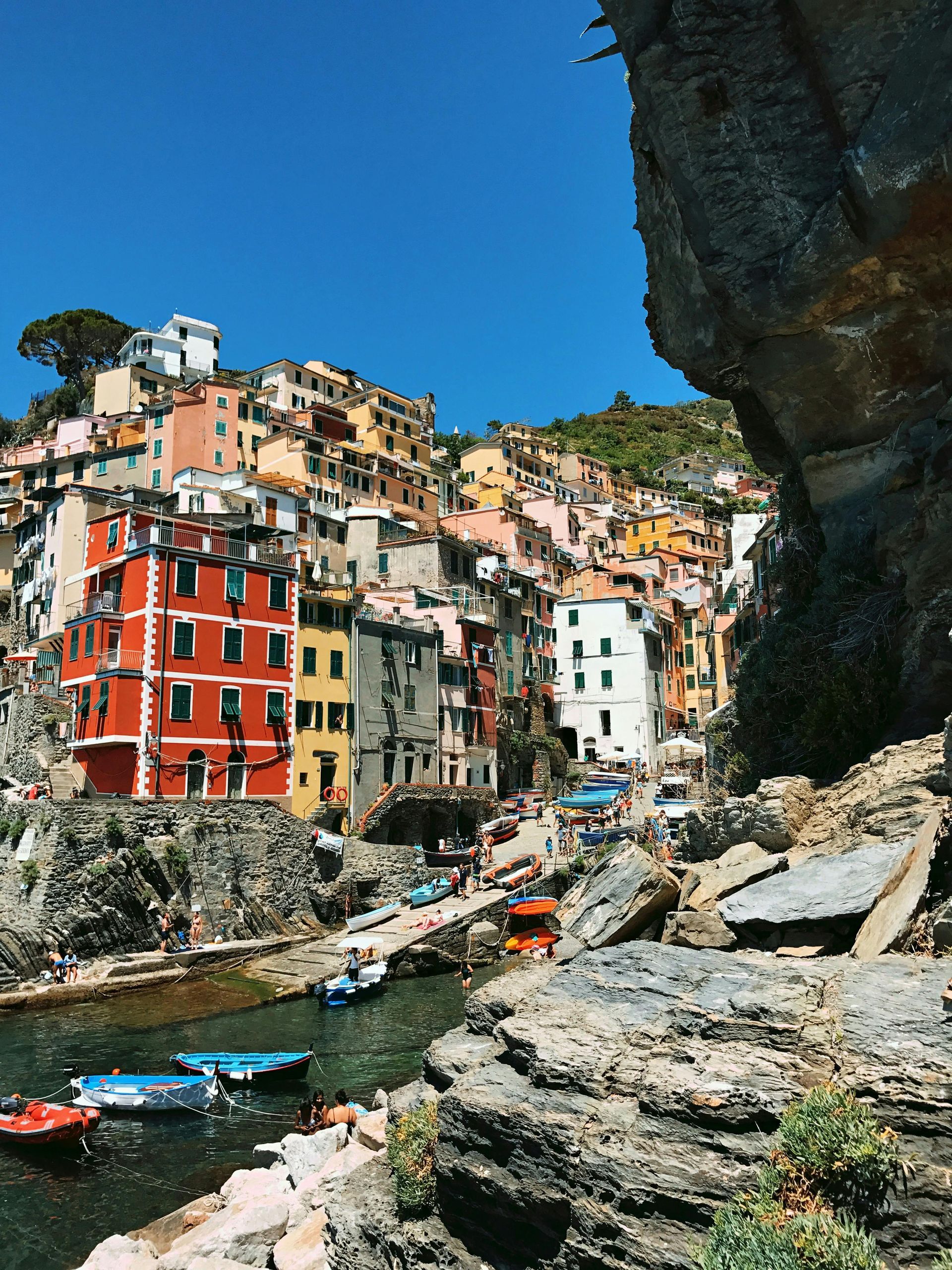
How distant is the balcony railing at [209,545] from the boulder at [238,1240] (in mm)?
30707

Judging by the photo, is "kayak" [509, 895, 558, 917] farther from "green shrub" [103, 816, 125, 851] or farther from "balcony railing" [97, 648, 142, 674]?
"balcony railing" [97, 648, 142, 674]

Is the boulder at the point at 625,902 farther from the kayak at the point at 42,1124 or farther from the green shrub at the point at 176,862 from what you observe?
the green shrub at the point at 176,862

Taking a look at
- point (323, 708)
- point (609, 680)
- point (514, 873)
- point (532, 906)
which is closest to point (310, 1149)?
point (532, 906)

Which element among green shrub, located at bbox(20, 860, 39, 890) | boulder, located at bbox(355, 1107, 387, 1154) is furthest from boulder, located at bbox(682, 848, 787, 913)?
green shrub, located at bbox(20, 860, 39, 890)

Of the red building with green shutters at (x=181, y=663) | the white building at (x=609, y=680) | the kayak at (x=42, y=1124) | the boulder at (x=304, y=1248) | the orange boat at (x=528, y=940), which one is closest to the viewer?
the boulder at (x=304, y=1248)

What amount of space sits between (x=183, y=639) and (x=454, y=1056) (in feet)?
107

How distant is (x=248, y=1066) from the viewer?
23.6 m

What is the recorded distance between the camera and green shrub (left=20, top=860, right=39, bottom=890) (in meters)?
33.5

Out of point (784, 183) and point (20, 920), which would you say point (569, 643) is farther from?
point (784, 183)

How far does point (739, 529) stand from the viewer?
56.9m

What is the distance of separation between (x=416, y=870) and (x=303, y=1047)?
17455mm

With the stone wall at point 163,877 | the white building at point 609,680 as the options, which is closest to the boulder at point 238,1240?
the stone wall at point 163,877

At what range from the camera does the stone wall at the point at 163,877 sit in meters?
33.2

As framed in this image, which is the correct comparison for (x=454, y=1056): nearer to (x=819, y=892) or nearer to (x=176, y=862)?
(x=819, y=892)
